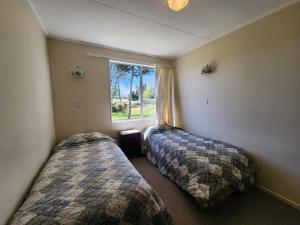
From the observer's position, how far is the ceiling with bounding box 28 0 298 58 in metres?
1.75

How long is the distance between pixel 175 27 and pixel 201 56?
1.03m

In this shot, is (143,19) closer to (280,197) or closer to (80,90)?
(80,90)

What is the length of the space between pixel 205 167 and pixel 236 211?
598mm

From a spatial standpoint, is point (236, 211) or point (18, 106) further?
point (236, 211)

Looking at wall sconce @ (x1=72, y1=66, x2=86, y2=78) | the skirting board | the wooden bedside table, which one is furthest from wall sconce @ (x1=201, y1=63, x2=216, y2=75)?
wall sconce @ (x1=72, y1=66, x2=86, y2=78)

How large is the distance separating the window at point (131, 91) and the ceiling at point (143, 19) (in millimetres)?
706

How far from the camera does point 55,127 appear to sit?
8.91 ft

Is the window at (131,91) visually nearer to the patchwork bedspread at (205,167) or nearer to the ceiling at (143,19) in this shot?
the ceiling at (143,19)

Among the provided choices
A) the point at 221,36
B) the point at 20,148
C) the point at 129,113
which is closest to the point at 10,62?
the point at 20,148

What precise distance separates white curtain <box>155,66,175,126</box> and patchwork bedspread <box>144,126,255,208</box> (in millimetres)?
1057

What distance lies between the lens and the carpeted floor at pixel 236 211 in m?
1.62

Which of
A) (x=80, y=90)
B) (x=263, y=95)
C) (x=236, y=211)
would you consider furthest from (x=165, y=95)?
(x=236, y=211)

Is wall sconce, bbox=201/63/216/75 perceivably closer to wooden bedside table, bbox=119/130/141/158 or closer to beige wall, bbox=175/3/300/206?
beige wall, bbox=175/3/300/206

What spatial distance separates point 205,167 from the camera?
189 centimetres
